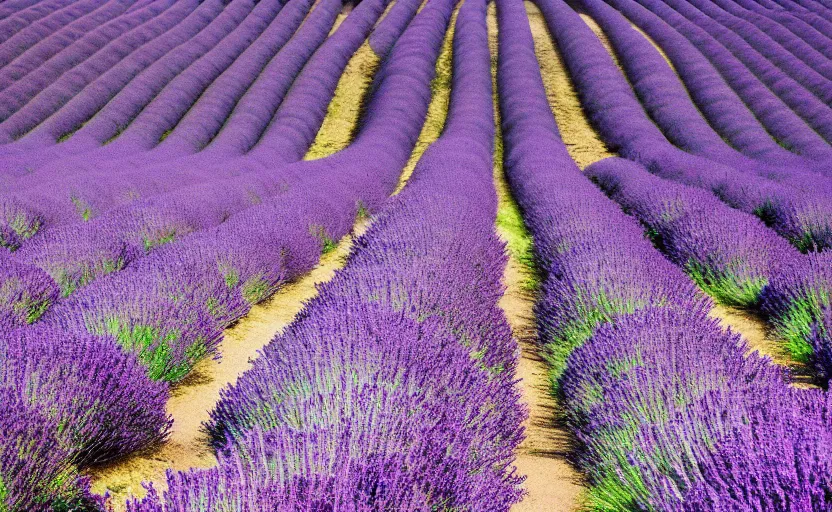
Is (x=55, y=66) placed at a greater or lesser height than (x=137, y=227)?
lesser

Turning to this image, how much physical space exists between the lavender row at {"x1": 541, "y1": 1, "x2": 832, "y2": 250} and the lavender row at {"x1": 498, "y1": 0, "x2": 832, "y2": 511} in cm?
149

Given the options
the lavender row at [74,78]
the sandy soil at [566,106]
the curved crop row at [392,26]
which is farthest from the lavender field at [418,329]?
the curved crop row at [392,26]

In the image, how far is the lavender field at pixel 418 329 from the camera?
1.86 metres

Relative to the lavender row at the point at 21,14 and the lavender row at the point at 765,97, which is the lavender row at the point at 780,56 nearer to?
the lavender row at the point at 765,97

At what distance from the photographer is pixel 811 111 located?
15.5 m

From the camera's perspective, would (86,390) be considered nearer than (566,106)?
Yes

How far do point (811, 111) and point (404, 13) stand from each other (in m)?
14.2

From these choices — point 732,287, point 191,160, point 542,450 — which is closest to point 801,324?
point 732,287

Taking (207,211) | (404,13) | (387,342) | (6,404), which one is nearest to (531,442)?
(387,342)

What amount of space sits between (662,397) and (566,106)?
15.8m

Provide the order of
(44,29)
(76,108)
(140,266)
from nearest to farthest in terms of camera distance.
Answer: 1. (140,266)
2. (76,108)
3. (44,29)

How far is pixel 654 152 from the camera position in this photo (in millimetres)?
12016

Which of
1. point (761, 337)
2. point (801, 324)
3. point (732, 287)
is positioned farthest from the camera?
point (732, 287)

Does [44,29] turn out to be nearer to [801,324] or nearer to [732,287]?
[732,287]
